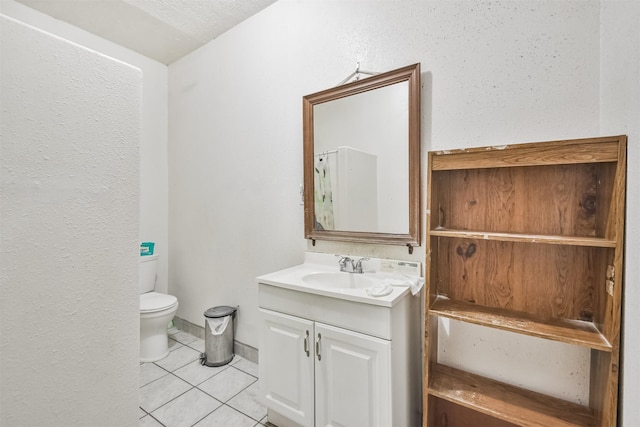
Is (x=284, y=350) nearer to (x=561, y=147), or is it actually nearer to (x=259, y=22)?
(x=561, y=147)

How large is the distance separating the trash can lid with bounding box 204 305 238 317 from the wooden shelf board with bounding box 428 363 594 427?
5.28 feet

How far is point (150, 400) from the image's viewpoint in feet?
6.32

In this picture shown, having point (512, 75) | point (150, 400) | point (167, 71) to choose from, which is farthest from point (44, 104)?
point (167, 71)

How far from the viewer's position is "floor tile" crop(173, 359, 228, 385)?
2.16m

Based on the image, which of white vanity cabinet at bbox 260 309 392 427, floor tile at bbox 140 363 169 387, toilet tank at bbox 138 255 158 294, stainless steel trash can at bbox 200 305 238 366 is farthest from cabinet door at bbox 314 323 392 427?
toilet tank at bbox 138 255 158 294

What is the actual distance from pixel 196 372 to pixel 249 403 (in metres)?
0.60

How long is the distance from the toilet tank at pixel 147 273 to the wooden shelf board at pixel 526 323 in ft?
8.29

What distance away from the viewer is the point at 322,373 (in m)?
1.48

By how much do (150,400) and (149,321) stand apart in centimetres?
62

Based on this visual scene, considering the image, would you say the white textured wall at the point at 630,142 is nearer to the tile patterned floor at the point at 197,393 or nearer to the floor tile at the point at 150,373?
the tile patterned floor at the point at 197,393

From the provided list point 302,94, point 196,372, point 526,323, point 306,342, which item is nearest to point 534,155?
point 526,323

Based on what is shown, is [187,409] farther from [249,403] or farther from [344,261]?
[344,261]

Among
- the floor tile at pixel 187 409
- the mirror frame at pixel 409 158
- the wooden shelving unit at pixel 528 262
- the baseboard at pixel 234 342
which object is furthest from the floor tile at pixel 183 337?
the wooden shelving unit at pixel 528 262

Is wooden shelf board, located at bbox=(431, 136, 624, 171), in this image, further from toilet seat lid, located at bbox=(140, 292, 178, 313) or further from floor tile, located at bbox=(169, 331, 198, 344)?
floor tile, located at bbox=(169, 331, 198, 344)
